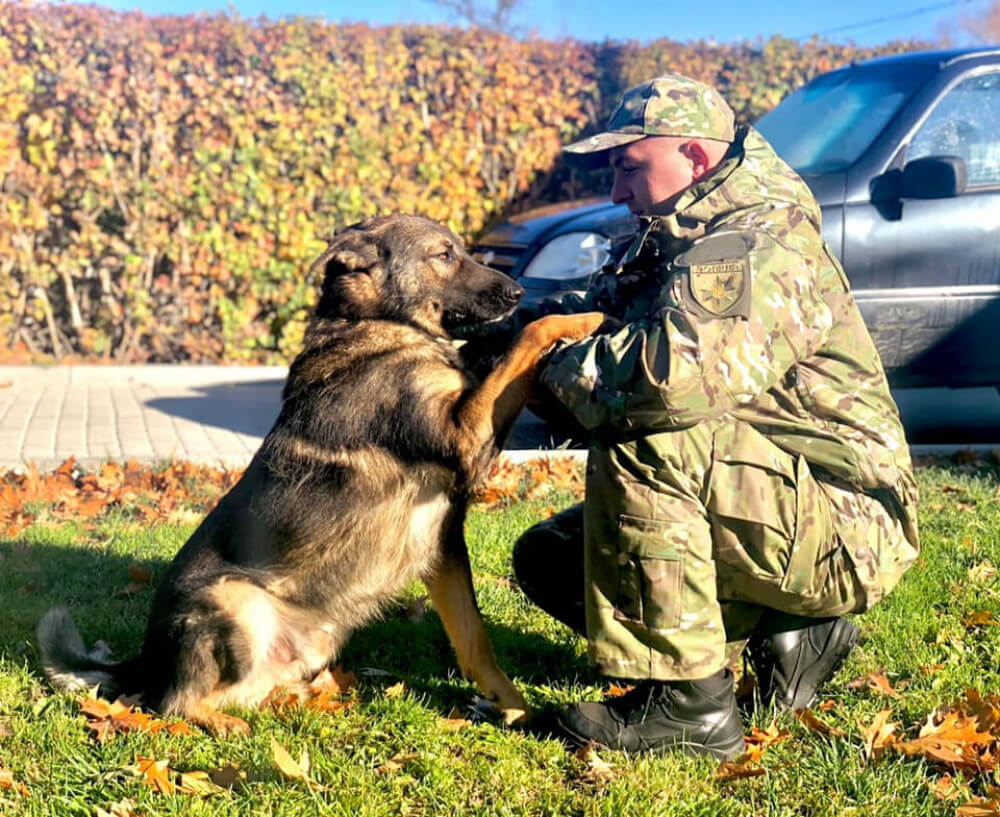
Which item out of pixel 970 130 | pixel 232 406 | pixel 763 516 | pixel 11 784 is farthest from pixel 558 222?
pixel 11 784

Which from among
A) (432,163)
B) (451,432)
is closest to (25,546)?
(451,432)

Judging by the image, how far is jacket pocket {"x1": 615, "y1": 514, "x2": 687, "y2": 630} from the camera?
2.91 metres

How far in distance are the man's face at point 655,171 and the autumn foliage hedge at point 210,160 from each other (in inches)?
284

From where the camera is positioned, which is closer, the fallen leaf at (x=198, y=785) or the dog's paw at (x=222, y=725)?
the fallen leaf at (x=198, y=785)

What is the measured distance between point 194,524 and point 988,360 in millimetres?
4940

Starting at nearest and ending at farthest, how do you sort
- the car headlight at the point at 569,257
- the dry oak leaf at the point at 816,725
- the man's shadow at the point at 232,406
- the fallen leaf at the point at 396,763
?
the fallen leaf at the point at 396,763
the dry oak leaf at the point at 816,725
the car headlight at the point at 569,257
the man's shadow at the point at 232,406

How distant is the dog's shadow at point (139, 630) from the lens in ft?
12.4

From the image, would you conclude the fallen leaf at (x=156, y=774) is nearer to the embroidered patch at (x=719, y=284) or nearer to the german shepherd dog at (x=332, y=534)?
the german shepherd dog at (x=332, y=534)

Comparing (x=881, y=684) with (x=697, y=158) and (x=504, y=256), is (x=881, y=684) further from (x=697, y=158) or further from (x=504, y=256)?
(x=504, y=256)

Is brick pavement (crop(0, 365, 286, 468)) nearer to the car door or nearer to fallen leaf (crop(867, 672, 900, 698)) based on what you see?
the car door

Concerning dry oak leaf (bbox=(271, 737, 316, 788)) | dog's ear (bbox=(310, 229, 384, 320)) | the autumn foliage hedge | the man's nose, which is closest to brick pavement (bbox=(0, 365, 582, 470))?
the autumn foliage hedge

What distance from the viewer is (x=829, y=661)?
3.45 meters

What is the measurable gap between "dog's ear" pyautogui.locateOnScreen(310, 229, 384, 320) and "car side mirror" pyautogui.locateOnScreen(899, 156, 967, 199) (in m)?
3.67

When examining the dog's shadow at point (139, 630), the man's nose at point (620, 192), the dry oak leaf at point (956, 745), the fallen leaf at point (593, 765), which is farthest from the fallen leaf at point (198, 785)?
the man's nose at point (620, 192)
